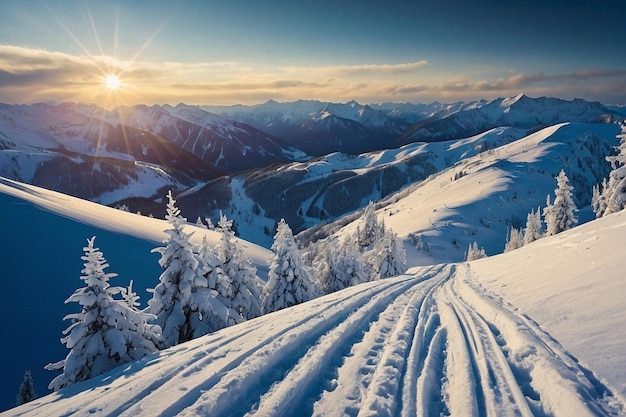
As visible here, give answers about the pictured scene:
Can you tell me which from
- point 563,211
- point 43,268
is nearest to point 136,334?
point 43,268

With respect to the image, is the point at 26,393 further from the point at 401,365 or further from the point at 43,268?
the point at 401,365

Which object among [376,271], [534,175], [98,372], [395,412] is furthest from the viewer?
[534,175]

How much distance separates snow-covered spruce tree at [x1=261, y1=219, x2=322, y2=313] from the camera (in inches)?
1010

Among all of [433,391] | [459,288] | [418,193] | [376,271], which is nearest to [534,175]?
[418,193]

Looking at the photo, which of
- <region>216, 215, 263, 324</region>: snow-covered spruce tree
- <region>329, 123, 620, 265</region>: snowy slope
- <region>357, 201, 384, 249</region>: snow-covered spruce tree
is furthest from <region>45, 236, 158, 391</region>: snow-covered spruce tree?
<region>357, 201, 384, 249</region>: snow-covered spruce tree

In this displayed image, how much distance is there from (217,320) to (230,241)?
23.4 ft

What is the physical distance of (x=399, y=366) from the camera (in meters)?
6.79

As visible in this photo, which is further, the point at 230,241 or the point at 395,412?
the point at 230,241

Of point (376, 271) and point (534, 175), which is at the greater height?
point (534, 175)

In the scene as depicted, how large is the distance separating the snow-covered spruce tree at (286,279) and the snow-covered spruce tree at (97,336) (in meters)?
14.8

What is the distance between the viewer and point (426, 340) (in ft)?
27.4

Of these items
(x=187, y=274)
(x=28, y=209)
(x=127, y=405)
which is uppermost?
(x=28, y=209)

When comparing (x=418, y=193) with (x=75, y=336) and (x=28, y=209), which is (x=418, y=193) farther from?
(x=75, y=336)

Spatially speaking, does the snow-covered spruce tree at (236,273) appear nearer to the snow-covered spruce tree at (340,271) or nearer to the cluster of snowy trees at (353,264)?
the snow-covered spruce tree at (340,271)
